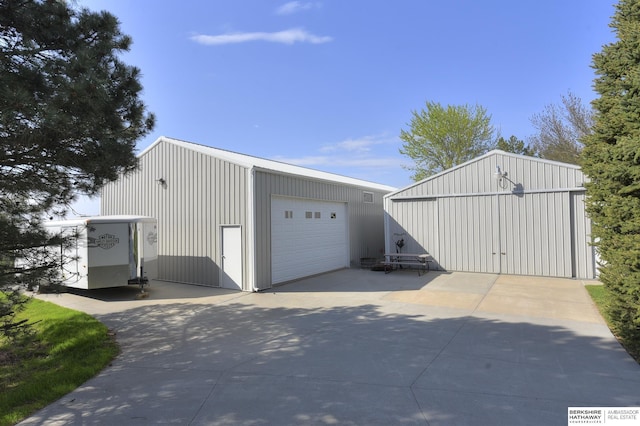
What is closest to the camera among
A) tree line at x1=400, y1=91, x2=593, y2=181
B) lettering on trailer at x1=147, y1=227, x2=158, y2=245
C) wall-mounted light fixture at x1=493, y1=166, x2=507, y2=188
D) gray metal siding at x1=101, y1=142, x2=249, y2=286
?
gray metal siding at x1=101, y1=142, x2=249, y2=286

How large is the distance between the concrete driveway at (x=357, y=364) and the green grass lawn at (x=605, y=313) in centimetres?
14

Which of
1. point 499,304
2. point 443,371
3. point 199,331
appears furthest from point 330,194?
point 443,371

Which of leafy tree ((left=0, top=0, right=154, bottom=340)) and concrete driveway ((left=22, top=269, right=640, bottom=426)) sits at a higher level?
leafy tree ((left=0, top=0, right=154, bottom=340))

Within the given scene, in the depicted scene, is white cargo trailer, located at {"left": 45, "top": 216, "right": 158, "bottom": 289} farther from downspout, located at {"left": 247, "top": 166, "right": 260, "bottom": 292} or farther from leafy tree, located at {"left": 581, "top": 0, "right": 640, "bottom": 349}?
leafy tree, located at {"left": 581, "top": 0, "right": 640, "bottom": 349}

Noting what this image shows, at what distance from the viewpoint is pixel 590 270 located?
1069 centimetres

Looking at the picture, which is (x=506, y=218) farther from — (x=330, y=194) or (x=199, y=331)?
(x=199, y=331)

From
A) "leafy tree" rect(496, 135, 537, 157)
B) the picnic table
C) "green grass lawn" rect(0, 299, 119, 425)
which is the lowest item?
"green grass lawn" rect(0, 299, 119, 425)

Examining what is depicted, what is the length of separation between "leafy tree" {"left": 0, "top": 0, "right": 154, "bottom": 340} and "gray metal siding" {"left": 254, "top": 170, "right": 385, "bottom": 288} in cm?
523

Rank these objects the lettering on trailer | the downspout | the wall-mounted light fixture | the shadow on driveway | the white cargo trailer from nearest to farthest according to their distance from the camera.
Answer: the shadow on driveway
the white cargo trailer
the downspout
the lettering on trailer
the wall-mounted light fixture

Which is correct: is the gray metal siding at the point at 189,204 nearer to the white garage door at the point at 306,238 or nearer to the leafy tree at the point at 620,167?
the white garage door at the point at 306,238

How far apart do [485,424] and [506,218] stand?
10307mm
